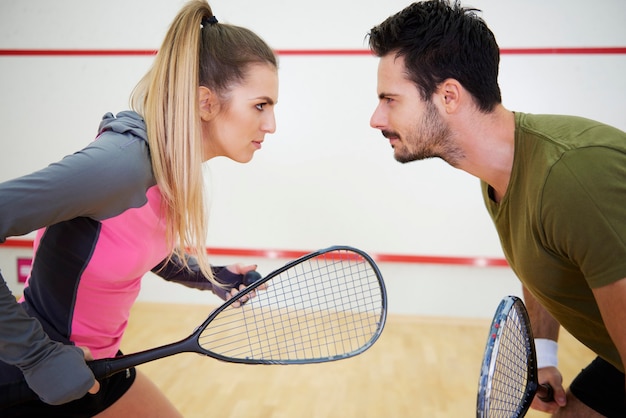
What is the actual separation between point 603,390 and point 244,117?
958mm

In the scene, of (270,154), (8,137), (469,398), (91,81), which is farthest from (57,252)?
(8,137)

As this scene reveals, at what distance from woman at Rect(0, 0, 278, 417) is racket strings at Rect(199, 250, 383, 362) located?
0.22 meters

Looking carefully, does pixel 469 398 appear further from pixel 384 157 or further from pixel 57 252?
pixel 57 252

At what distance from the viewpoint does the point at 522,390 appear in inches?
48.4

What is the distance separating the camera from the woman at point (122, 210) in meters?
0.94

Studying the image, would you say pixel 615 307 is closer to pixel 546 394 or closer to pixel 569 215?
pixel 569 215

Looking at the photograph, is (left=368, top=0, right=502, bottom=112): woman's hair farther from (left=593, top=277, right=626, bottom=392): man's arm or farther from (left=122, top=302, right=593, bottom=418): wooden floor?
(left=122, top=302, right=593, bottom=418): wooden floor

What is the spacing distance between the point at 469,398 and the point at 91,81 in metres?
2.63

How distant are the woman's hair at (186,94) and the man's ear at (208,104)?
0.01m

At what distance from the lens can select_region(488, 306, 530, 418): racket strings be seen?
1086mm

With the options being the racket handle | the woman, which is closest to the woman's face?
the woman

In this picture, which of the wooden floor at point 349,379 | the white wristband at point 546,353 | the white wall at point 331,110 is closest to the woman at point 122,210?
the white wristband at point 546,353

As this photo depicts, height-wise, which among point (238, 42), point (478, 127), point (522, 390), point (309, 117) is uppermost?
point (238, 42)

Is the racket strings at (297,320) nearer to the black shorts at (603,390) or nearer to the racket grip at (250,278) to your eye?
the racket grip at (250,278)
